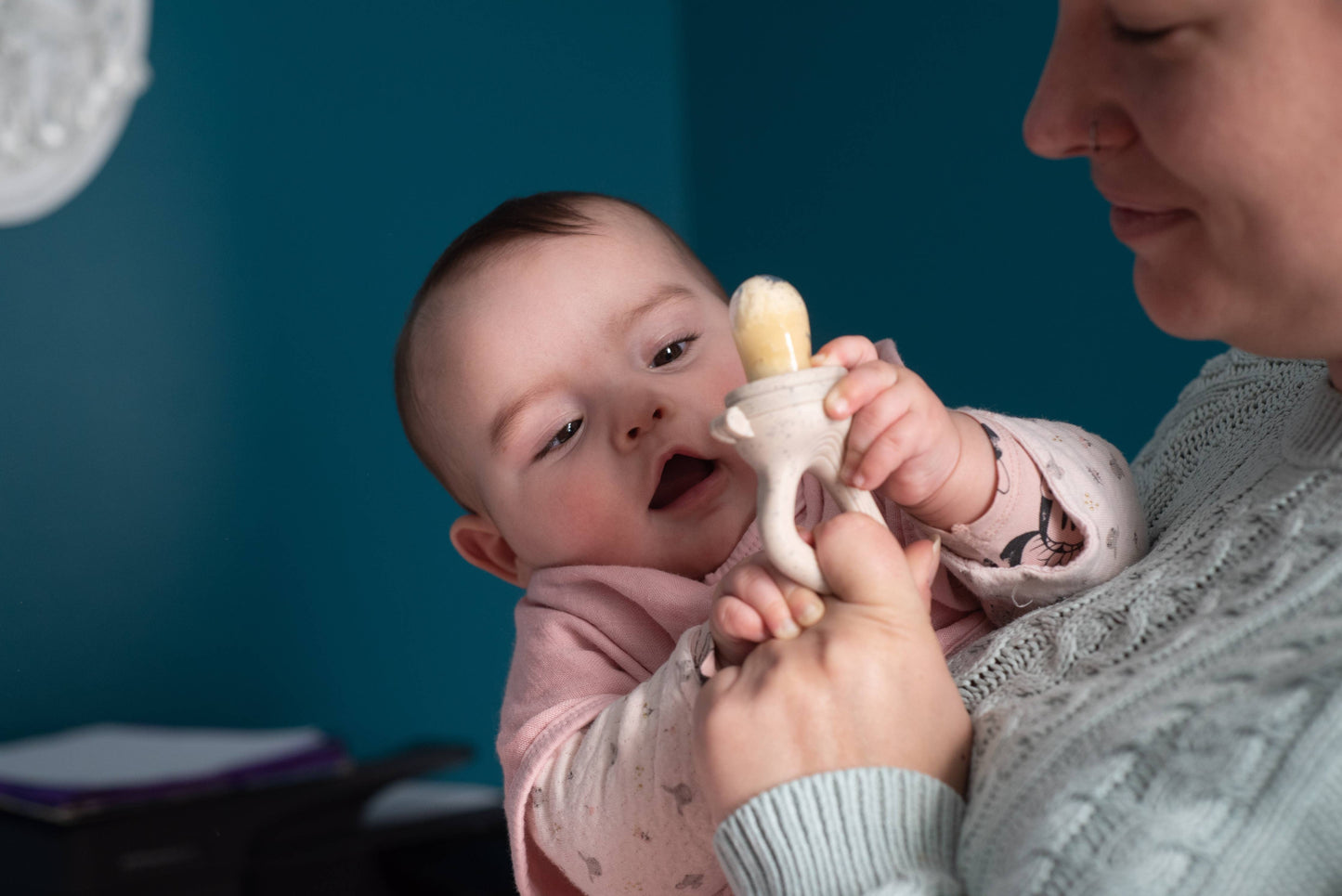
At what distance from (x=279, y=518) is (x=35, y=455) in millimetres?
433

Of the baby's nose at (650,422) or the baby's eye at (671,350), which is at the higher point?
the baby's eye at (671,350)

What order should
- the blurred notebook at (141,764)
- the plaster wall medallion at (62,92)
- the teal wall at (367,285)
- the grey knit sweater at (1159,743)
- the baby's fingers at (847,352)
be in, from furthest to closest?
1. the teal wall at (367,285)
2. the plaster wall medallion at (62,92)
3. the blurred notebook at (141,764)
4. the baby's fingers at (847,352)
5. the grey knit sweater at (1159,743)

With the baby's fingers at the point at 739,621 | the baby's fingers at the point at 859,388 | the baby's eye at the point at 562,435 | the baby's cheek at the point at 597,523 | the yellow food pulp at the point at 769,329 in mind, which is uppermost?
the yellow food pulp at the point at 769,329

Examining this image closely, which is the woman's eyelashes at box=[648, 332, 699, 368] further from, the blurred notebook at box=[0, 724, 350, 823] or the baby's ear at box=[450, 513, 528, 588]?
the blurred notebook at box=[0, 724, 350, 823]

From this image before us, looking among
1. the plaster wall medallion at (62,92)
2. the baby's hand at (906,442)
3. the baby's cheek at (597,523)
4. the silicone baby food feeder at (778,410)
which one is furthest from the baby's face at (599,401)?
the plaster wall medallion at (62,92)

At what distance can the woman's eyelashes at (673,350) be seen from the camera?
103cm

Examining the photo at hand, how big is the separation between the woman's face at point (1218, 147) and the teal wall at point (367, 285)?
43.6 inches

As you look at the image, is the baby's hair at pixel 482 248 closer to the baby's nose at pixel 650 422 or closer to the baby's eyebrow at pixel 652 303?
the baby's eyebrow at pixel 652 303

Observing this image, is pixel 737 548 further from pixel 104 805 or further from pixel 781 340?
pixel 104 805

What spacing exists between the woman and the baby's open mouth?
1.19ft

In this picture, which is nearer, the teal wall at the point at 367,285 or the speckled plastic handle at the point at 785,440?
the speckled plastic handle at the point at 785,440

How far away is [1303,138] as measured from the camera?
0.52 m

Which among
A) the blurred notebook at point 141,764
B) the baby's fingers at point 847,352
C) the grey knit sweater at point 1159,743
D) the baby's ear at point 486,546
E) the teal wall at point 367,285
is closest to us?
the grey knit sweater at point 1159,743

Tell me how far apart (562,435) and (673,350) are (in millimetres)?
126
